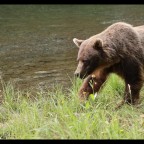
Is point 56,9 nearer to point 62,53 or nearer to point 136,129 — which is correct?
point 62,53

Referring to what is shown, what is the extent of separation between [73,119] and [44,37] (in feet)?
35.4

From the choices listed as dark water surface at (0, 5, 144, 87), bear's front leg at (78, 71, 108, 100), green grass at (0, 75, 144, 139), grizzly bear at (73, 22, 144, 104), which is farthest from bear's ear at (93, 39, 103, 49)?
dark water surface at (0, 5, 144, 87)

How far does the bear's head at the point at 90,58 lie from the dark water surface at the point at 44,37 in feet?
9.49

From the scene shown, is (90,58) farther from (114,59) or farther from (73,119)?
(73,119)

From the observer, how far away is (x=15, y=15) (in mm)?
21938

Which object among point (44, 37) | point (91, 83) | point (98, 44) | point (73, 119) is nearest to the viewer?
point (73, 119)

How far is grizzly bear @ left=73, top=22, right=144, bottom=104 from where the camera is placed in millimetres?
5969

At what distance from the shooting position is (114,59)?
241 inches

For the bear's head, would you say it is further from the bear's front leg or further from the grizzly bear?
the bear's front leg

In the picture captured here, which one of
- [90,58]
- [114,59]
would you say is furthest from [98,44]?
[114,59]

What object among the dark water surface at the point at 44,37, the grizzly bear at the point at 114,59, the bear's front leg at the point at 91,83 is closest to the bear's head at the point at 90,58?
the grizzly bear at the point at 114,59

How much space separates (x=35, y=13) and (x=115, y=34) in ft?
55.9

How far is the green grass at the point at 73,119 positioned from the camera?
443 centimetres

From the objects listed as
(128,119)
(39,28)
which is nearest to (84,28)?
(39,28)
